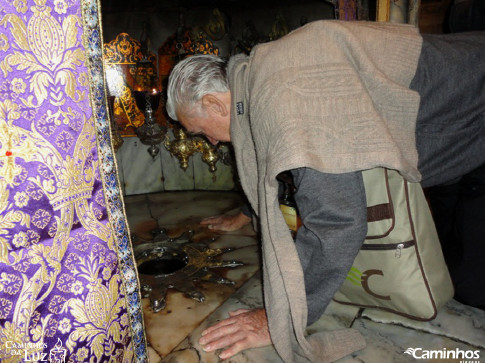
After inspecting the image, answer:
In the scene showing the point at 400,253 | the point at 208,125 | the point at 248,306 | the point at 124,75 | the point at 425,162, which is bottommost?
the point at 248,306

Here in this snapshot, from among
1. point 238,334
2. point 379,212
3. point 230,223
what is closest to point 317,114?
point 379,212

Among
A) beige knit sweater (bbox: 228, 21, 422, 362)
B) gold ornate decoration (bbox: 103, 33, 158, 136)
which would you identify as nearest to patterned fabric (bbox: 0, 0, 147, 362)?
beige knit sweater (bbox: 228, 21, 422, 362)

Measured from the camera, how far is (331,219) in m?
0.97

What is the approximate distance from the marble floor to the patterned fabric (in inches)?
20.4

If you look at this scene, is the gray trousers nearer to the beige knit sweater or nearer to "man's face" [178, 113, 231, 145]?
the beige knit sweater

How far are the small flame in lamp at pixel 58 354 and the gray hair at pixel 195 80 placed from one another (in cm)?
82

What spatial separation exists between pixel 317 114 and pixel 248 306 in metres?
0.89

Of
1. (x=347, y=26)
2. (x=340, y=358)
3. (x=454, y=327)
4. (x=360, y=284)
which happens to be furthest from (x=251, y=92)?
(x=454, y=327)

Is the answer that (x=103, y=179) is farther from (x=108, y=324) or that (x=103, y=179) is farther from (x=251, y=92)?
(x=251, y=92)

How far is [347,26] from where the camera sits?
100cm

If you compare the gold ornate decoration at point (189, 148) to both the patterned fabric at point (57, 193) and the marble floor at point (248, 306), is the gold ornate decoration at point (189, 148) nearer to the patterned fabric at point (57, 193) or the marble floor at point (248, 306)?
the marble floor at point (248, 306)

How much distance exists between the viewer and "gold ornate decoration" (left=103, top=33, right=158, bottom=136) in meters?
2.91

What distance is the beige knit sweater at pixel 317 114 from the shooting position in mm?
900

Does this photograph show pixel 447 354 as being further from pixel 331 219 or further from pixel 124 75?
pixel 124 75
